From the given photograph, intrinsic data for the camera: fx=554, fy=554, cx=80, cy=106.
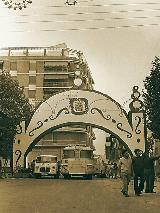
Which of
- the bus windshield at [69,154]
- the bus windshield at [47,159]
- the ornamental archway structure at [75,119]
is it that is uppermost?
the ornamental archway structure at [75,119]

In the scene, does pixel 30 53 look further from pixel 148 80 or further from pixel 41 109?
pixel 148 80

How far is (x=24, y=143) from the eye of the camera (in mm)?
54406

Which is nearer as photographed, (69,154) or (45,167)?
(45,167)

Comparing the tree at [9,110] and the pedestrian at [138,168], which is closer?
the pedestrian at [138,168]

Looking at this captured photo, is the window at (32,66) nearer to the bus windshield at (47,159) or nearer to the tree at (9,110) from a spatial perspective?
the tree at (9,110)

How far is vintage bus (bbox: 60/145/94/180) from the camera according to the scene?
43.1 metres

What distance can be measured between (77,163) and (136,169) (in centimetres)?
2148

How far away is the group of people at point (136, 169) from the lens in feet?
70.4

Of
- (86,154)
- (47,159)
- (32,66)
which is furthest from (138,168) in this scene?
(32,66)

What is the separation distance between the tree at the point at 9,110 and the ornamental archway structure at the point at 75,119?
1.27m

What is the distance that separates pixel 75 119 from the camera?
54.4m

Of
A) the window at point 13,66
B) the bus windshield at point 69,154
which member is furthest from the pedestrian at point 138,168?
the window at point 13,66

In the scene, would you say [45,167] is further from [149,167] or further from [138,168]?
[138,168]

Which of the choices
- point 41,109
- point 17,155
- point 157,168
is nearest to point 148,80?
point 157,168
